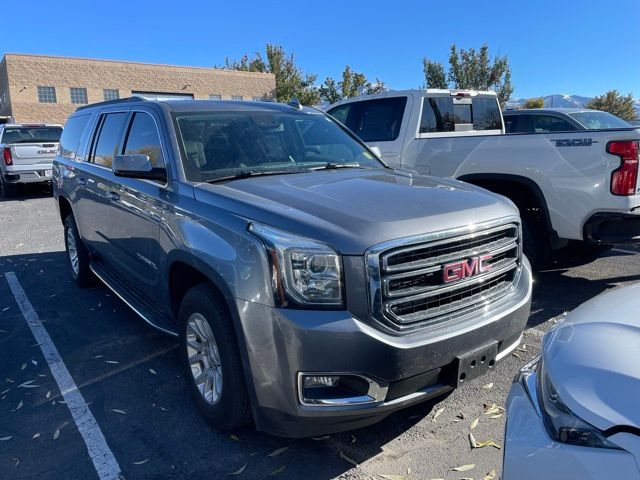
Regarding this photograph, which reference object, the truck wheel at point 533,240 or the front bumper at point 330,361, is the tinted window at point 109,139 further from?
the truck wheel at point 533,240

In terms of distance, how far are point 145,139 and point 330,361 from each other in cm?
246

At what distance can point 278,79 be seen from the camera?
4756 centimetres

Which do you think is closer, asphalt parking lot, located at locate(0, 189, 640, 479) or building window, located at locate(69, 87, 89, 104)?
asphalt parking lot, located at locate(0, 189, 640, 479)

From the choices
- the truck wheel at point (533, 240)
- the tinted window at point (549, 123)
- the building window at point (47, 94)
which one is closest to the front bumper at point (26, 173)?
the tinted window at point (549, 123)

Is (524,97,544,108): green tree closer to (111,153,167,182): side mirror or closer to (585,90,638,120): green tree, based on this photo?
(585,90,638,120): green tree

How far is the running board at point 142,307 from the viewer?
11.7 feet

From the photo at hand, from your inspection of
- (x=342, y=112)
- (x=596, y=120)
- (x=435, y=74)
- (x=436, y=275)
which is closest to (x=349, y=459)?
(x=436, y=275)

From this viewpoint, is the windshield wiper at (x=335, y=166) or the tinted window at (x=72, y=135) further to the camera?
the tinted window at (x=72, y=135)

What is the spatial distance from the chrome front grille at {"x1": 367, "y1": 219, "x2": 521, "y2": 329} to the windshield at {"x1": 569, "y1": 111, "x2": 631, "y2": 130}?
29.1 ft

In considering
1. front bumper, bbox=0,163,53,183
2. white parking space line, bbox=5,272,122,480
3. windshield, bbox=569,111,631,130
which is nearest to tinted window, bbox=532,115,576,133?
windshield, bbox=569,111,631,130

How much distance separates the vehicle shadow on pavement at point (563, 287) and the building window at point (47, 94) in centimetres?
3869

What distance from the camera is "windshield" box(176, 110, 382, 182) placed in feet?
11.4

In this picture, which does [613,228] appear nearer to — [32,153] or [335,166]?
[335,166]

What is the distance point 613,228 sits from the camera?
4695 millimetres
